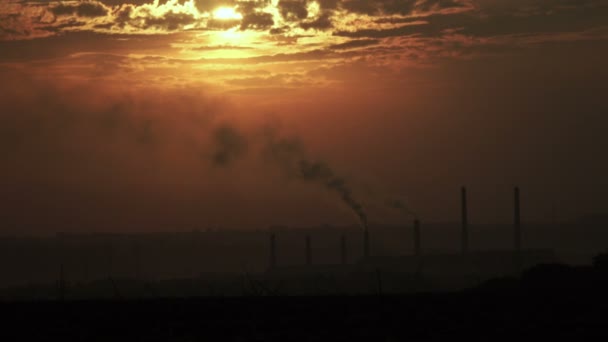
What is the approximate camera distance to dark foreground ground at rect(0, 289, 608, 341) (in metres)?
11.4

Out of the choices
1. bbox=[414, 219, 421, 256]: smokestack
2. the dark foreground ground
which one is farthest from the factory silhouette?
the dark foreground ground

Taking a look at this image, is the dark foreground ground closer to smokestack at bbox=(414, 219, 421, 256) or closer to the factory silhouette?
the factory silhouette

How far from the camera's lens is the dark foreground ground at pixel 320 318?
11.4 meters

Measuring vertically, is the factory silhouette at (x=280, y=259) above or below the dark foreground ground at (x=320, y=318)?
below

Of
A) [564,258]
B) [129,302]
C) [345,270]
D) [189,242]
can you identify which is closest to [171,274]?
[189,242]

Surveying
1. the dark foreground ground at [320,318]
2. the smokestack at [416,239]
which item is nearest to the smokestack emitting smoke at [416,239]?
the smokestack at [416,239]

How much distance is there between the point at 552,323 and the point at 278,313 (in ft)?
12.0

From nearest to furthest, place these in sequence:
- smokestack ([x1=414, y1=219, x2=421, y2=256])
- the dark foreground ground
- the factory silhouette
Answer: the dark foreground ground < the factory silhouette < smokestack ([x1=414, y1=219, x2=421, y2=256])

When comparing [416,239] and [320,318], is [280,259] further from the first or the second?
[320,318]

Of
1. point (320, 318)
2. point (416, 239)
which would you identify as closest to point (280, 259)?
point (416, 239)

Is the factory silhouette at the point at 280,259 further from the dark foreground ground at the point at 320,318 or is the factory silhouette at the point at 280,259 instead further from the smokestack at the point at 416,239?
the dark foreground ground at the point at 320,318

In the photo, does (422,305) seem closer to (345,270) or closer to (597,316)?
(597,316)

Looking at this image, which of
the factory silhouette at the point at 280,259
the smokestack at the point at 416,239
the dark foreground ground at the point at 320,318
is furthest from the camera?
the smokestack at the point at 416,239

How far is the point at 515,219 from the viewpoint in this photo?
87.6 metres
